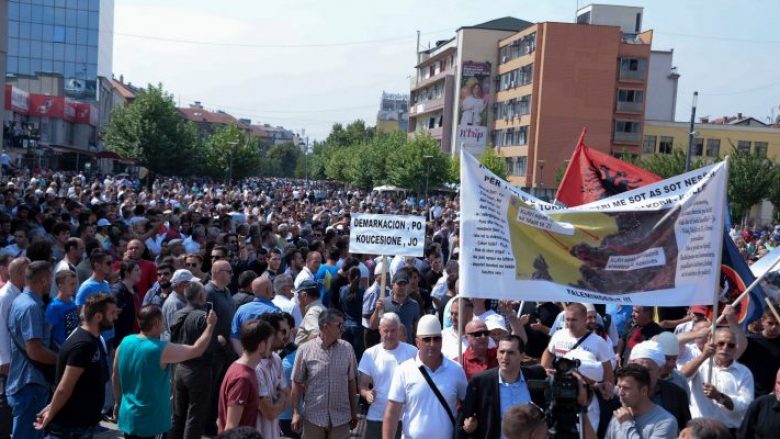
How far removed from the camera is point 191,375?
729 cm

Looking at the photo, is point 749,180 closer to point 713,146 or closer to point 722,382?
point 713,146

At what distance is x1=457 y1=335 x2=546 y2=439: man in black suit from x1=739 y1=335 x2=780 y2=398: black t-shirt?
260 centimetres

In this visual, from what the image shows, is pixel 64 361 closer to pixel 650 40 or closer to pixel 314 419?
pixel 314 419

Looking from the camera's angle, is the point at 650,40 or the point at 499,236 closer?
the point at 499,236

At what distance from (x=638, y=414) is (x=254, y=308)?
3.94 metres

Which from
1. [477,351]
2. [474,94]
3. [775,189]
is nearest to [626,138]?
[474,94]

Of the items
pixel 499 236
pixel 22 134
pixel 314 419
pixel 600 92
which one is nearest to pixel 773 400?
pixel 499 236

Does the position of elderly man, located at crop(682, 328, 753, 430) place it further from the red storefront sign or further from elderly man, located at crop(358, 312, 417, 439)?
the red storefront sign

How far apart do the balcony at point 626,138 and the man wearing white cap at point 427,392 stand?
58.8m

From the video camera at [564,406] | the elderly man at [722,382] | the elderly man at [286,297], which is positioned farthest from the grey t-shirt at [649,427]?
the elderly man at [286,297]

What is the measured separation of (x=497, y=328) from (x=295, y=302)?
259 cm

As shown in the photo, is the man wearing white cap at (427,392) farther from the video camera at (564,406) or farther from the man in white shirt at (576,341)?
the man in white shirt at (576,341)

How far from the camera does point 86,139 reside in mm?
77750

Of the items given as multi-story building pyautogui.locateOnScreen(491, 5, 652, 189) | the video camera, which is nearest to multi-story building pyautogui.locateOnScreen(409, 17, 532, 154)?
multi-story building pyautogui.locateOnScreen(491, 5, 652, 189)
